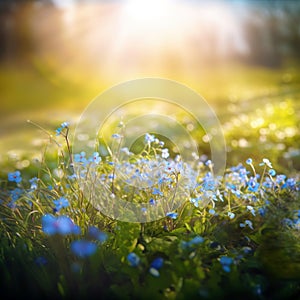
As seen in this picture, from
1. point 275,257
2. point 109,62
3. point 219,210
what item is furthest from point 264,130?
point 109,62

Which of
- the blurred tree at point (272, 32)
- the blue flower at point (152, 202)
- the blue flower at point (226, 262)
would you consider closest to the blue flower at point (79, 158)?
the blue flower at point (152, 202)

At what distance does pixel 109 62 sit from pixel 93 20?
63.3 inches

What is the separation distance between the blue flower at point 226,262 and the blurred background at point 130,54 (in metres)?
6.94

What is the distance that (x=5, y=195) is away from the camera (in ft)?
9.25

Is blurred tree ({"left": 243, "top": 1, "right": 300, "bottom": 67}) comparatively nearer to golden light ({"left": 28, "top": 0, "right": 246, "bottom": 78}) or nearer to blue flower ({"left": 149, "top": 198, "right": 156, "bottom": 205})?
golden light ({"left": 28, "top": 0, "right": 246, "bottom": 78})

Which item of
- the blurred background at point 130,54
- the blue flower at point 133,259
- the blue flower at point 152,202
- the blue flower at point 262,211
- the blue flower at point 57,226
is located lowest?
the blue flower at point 133,259

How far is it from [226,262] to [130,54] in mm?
15654

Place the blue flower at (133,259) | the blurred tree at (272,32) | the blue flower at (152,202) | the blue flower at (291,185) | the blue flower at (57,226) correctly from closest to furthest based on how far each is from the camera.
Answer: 1. the blue flower at (57,226)
2. the blue flower at (133,259)
3. the blue flower at (152,202)
4. the blue flower at (291,185)
5. the blurred tree at (272,32)

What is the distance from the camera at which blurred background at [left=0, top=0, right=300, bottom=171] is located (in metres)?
13.3

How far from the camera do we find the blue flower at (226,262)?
199 centimetres

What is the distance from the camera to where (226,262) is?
204 centimetres

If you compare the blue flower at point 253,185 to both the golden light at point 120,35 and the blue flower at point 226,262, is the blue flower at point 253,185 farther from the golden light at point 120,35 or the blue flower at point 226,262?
the golden light at point 120,35

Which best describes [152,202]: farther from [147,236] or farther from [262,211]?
[262,211]

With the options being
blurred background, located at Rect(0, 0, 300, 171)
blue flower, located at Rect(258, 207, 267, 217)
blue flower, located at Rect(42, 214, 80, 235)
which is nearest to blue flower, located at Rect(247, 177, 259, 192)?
blue flower, located at Rect(258, 207, 267, 217)
